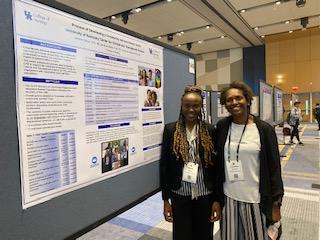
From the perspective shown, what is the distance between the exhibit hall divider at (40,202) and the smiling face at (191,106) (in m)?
0.38

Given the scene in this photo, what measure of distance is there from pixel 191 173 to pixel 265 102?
3109mm

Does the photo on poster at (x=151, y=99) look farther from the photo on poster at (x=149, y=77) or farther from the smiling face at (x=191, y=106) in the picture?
the smiling face at (x=191, y=106)

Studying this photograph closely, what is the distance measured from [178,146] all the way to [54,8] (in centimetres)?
92

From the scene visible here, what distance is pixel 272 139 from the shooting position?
151cm

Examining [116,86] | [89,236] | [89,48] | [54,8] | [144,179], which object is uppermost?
[54,8]

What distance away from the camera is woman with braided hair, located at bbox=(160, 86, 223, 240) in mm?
1488

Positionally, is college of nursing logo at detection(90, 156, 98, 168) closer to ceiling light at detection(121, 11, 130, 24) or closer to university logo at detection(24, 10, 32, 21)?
university logo at detection(24, 10, 32, 21)

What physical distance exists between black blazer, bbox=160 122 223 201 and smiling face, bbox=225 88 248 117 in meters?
0.20

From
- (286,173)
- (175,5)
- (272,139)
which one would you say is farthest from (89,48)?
(175,5)

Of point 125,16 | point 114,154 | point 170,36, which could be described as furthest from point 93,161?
point 170,36

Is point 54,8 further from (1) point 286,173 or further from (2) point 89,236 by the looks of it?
(1) point 286,173

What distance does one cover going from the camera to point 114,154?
1.14 meters

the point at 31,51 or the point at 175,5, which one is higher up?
the point at 175,5

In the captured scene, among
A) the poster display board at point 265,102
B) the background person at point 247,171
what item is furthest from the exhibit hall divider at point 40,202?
the poster display board at point 265,102
